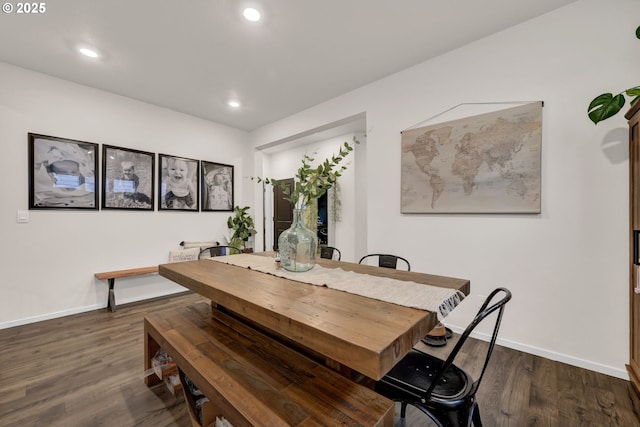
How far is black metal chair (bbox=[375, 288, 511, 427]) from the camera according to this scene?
104 cm

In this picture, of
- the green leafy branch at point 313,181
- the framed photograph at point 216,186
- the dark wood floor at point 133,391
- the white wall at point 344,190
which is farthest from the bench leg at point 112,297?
the white wall at point 344,190

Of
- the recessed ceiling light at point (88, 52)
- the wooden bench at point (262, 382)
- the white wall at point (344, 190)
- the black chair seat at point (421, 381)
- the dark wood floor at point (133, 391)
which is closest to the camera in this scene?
the wooden bench at point (262, 382)

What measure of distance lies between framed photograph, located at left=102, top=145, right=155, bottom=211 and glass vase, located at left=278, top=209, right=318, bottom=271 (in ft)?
9.64

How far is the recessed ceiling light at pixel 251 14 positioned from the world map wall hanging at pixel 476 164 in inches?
70.4

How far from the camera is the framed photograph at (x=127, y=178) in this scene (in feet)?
11.2

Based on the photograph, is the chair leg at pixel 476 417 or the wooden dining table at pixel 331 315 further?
the chair leg at pixel 476 417

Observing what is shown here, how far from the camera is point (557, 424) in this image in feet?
4.91

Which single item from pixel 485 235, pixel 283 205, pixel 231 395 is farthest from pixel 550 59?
pixel 283 205

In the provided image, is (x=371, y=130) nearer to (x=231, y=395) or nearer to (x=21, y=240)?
(x=231, y=395)

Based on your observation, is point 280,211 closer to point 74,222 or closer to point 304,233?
point 74,222

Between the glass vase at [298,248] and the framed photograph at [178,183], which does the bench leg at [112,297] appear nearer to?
the framed photograph at [178,183]

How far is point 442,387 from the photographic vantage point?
1167 millimetres

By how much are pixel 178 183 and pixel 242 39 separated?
250 centimetres

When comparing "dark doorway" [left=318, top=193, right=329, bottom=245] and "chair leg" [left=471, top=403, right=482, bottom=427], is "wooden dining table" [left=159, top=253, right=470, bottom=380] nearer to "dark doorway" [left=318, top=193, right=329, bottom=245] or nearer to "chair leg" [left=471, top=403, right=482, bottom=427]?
"chair leg" [left=471, top=403, right=482, bottom=427]
